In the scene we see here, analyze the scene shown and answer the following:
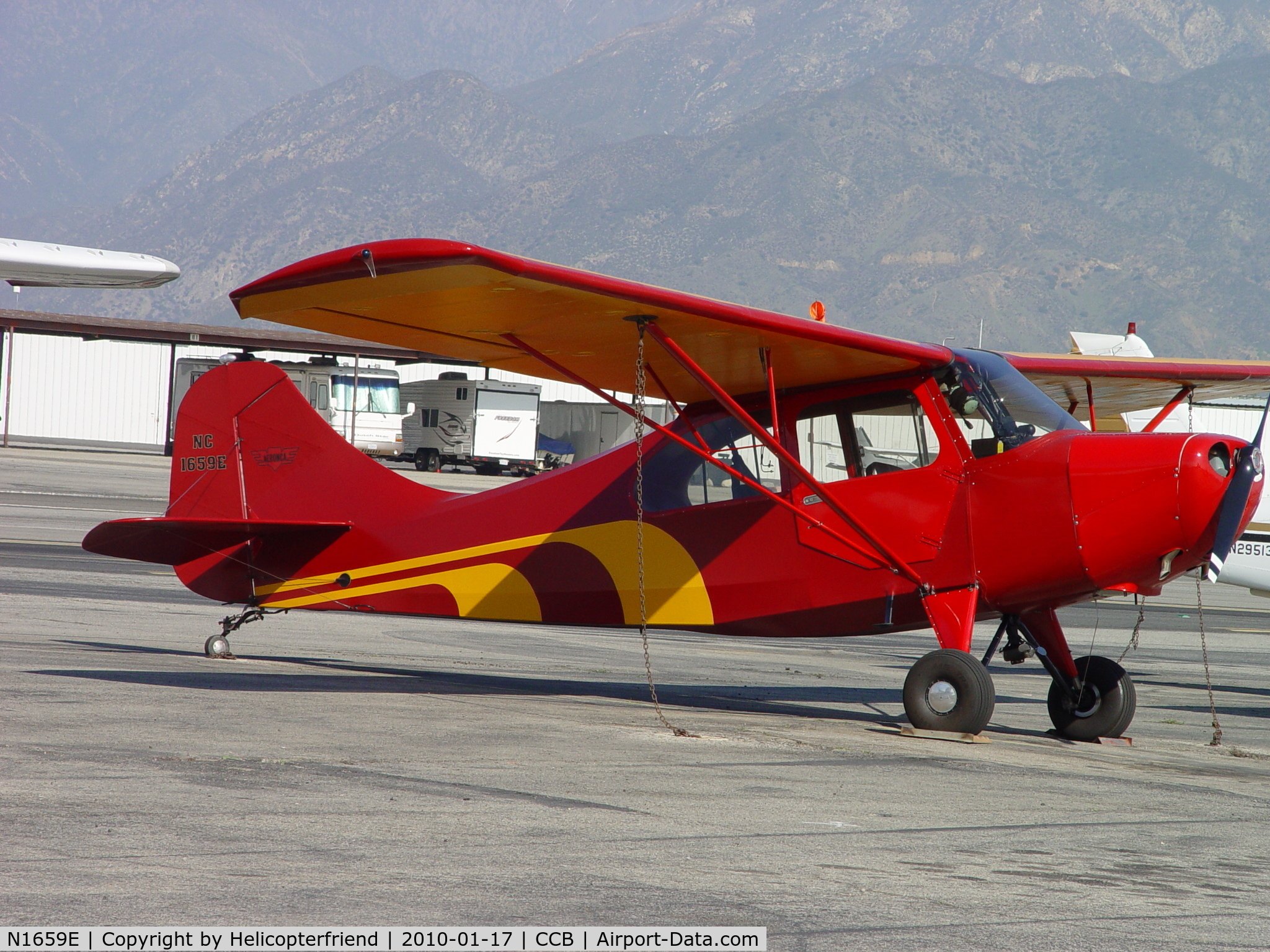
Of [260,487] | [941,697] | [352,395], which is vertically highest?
[352,395]

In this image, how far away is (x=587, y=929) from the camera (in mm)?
3611

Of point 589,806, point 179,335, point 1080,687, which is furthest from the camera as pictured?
point 179,335

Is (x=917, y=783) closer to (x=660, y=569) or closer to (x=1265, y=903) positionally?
(x=1265, y=903)

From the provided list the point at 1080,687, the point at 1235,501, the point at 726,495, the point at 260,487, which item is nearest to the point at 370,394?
the point at 260,487

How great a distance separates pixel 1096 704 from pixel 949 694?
1.37m

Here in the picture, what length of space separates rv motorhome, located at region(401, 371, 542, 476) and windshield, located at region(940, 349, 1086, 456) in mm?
38553

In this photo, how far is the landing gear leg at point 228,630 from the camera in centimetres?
1006

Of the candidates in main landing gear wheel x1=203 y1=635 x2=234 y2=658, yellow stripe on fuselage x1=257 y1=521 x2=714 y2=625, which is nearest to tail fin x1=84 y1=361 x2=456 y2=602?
yellow stripe on fuselage x1=257 y1=521 x2=714 y2=625

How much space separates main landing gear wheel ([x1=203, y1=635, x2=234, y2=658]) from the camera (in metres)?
10.2

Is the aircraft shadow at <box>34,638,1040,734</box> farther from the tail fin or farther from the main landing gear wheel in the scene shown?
the tail fin

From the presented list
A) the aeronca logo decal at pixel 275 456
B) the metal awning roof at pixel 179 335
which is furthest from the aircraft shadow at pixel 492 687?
the metal awning roof at pixel 179 335

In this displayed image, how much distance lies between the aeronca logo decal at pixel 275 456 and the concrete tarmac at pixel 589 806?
1.66 m

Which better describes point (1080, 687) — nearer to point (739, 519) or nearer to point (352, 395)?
point (739, 519)

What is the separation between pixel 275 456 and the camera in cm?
1025
